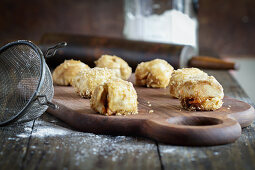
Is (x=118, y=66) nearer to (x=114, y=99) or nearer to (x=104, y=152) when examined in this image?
(x=114, y=99)

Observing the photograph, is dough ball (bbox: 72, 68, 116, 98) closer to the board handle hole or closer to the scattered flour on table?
the scattered flour on table

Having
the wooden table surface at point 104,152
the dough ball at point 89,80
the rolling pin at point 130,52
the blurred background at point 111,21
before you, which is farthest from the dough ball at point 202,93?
the blurred background at point 111,21

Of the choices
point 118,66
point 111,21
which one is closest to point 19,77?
point 118,66

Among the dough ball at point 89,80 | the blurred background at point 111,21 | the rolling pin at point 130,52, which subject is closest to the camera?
the dough ball at point 89,80

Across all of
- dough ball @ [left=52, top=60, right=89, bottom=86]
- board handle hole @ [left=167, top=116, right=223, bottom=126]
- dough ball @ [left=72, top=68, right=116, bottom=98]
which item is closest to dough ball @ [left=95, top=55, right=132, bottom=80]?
dough ball @ [left=52, top=60, right=89, bottom=86]

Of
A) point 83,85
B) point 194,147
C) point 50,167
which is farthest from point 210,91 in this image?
point 50,167

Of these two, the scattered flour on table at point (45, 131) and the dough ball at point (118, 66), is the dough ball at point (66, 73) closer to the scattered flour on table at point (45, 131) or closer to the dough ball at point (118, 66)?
the dough ball at point (118, 66)

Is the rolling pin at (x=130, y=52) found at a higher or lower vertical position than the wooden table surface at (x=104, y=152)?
higher
